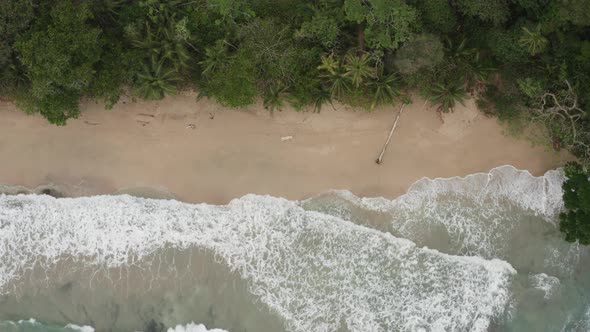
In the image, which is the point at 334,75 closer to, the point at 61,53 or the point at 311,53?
the point at 311,53

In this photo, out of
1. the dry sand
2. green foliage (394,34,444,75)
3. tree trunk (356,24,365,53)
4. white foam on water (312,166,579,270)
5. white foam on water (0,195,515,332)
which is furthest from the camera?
the dry sand

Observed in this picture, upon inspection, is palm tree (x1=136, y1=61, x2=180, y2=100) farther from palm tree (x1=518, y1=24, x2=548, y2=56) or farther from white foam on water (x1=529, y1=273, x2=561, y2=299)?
white foam on water (x1=529, y1=273, x2=561, y2=299)

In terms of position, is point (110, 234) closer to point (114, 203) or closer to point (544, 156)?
point (114, 203)

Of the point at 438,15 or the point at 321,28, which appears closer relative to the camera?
the point at 321,28

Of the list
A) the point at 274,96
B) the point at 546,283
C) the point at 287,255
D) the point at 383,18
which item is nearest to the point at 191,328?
the point at 287,255

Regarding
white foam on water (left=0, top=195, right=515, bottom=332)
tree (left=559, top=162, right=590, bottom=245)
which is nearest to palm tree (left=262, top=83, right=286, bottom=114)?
white foam on water (left=0, top=195, right=515, bottom=332)

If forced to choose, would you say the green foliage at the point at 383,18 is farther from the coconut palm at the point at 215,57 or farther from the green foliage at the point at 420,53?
the coconut palm at the point at 215,57

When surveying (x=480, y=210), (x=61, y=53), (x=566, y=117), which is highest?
(x=61, y=53)
